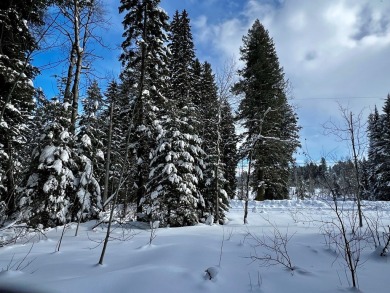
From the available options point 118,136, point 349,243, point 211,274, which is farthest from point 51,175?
point 118,136

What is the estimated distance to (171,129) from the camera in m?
11.2

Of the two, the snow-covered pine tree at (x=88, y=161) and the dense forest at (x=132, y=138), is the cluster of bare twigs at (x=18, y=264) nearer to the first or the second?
the dense forest at (x=132, y=138)

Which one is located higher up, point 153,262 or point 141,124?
point 141,124

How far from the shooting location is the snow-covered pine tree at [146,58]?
510 inches

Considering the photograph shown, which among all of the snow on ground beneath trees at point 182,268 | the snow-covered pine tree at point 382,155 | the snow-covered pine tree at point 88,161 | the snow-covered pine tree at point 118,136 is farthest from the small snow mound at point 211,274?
the snow-covered pine tree at point 382,155

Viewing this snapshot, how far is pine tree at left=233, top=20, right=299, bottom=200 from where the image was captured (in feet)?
60.1

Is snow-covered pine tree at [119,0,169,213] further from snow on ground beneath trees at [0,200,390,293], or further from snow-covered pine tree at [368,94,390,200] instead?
snow-covered pine tree at [368,94,390,200]

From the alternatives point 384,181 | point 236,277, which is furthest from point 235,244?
point 384,181

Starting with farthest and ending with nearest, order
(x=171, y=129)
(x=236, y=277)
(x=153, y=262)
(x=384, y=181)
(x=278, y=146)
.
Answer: (x=384, y=181)
(x=278, y=146)
(x=171, y=129)
(x=153, y=262)
(x=236, y=277)

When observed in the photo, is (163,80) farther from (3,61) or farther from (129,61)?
(3,61)

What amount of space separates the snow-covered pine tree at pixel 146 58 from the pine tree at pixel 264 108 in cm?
586

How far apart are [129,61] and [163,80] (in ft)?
6.89

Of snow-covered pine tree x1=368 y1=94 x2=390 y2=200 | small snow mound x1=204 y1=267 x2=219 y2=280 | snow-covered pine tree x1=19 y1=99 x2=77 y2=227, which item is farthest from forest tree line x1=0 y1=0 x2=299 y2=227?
snow-covered pine tree x1=368 y1=94 x2=390 y2=200

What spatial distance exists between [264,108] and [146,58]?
9392 mm
